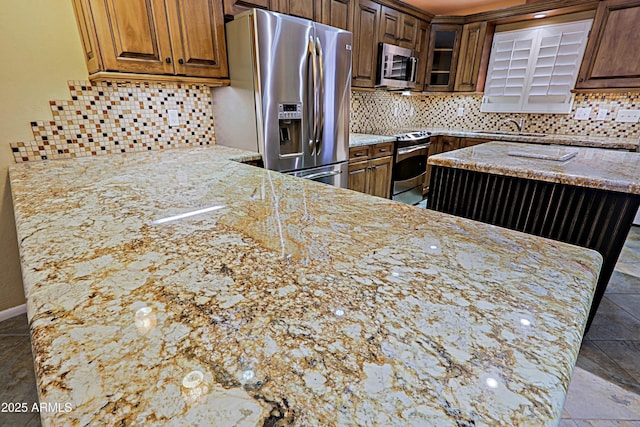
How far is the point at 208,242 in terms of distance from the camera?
67 cm

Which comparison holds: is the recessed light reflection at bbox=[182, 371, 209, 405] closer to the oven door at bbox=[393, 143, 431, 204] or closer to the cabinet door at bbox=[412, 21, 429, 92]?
the oven door at bbox=[393, 143, 431, 204]

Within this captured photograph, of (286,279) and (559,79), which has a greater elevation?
(559,79)

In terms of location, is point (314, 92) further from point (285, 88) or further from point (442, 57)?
point (442, 57)

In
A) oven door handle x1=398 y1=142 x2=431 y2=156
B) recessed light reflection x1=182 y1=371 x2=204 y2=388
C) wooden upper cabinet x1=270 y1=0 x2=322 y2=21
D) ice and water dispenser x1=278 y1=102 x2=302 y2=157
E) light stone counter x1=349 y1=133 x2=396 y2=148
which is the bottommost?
oven door handle x1=398 y1=142 x2=431 y2=156

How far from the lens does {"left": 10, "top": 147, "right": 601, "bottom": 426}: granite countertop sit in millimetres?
315

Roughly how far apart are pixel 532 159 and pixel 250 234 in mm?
1787

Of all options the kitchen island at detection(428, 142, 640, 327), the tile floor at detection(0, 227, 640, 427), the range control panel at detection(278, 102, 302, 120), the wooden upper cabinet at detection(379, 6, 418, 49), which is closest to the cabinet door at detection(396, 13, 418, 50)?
the wooden upper cabinet at detection(379, 6, 418, 49)

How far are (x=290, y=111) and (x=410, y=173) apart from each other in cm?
189

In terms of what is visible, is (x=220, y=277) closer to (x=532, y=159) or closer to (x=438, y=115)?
(x=532, y=159)

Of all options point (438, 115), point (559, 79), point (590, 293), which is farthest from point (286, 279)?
point (438, 115)

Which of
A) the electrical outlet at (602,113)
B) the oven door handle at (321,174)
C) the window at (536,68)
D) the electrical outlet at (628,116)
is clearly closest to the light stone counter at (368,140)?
the oven door handle at (321,174)

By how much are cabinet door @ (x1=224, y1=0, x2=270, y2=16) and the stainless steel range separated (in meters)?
1.74

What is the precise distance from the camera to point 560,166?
159 cm

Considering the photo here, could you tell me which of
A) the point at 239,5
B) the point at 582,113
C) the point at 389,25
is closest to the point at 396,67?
the point at 389,25
